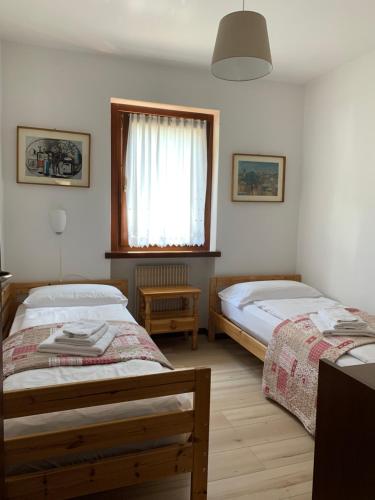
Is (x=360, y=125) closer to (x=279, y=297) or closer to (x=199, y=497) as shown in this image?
(x=279, y=297)

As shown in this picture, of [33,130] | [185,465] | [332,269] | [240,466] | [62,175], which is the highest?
[33,130]

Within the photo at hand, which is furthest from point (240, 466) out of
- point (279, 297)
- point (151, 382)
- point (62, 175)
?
point (62, 175)

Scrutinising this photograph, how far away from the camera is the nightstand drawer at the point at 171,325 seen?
345 cm

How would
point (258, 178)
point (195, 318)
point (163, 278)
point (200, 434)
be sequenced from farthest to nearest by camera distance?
point (258, 178) → point (163, 278) → point (195, 318) → point (200, 434)

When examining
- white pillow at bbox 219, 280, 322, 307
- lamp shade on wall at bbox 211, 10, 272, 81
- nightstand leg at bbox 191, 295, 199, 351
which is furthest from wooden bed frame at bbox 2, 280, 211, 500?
nightstand leg at bbox 191, 295, 199, 351

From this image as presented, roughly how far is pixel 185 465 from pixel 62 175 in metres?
2.53

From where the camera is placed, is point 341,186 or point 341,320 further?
point 341,186

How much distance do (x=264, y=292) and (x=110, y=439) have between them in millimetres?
2212

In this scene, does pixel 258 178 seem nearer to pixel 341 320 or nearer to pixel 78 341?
pixel 341 320

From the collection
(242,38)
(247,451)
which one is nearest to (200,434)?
(247,451)

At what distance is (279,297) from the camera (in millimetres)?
3465

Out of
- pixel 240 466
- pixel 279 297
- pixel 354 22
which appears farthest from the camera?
pixel 279 297

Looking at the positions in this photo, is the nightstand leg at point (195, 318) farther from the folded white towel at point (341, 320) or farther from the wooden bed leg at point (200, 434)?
the wooden bed leg at point (200, 434)

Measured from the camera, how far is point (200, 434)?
1.62 metres
